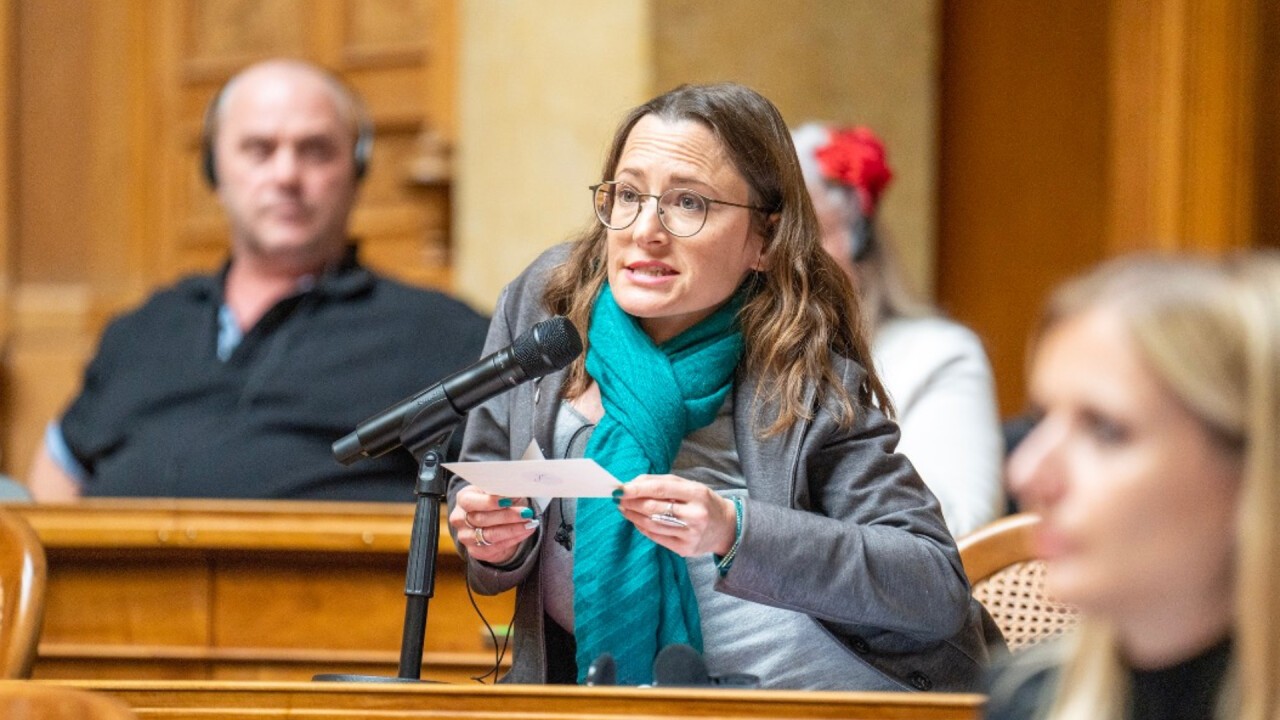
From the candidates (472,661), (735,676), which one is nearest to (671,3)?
(472,661)

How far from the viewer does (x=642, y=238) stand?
196 centimetres

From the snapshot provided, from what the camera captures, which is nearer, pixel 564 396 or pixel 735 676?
pixel 735 676

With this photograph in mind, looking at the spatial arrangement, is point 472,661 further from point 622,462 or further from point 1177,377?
point 1177,377

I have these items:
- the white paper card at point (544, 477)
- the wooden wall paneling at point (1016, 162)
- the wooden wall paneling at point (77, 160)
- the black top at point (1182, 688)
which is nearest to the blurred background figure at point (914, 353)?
the wooden wall paneling at point (1016, 162)

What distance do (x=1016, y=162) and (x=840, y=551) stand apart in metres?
2.55

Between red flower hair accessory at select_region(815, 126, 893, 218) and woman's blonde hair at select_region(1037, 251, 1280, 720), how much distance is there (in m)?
2.17

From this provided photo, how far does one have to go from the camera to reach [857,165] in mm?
3254

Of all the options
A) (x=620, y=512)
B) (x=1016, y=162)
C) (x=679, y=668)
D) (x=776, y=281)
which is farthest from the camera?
(x=1016, y=162)

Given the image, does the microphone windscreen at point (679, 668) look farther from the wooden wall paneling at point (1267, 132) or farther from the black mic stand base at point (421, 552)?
the wooden wall paneling at point (1267, 132)

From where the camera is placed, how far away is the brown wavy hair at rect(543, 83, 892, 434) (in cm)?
198

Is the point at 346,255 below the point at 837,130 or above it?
below

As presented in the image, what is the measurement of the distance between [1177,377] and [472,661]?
165 centimetres

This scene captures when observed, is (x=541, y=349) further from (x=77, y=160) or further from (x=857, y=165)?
(x=77, y=160)

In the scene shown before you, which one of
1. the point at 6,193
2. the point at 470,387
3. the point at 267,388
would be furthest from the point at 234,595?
the point at 6,193
